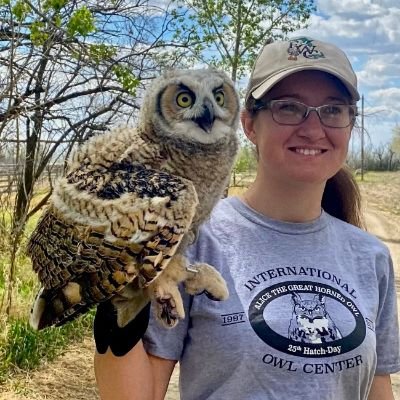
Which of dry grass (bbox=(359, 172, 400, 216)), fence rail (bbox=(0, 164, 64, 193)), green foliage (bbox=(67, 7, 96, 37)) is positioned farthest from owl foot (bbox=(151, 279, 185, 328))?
dry grass (bbox=(359, 172, 400, 216))

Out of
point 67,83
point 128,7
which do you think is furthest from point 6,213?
point 128,7

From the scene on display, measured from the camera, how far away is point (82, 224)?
1904 mm

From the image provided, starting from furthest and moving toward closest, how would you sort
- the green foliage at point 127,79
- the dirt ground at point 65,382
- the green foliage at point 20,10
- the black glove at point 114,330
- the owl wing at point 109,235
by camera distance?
the green foliage at point 127,79 → the green foliage at point 20,10 → the dirt ground at point 65,382 → the black glove at point 114,330 → the owl wing at point 109,235

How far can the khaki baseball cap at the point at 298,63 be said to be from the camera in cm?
222

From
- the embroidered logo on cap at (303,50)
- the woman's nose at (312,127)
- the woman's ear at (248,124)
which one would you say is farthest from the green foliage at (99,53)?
the woman's nose at (312,127)

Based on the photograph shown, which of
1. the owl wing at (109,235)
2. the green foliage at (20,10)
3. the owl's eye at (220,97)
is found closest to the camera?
the owl wing at (109,235)

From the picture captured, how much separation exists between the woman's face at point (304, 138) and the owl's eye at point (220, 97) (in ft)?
0.51

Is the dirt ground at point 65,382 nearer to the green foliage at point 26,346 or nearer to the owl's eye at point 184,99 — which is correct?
the green foliage at point 26,346

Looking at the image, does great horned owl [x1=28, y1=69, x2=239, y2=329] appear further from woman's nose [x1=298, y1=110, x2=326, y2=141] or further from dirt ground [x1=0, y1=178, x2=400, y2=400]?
dirt ground [x1=0, y1=178, x2=400, y2=400]

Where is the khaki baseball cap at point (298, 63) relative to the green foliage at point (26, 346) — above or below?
above

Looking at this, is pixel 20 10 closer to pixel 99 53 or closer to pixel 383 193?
pixel 99 53

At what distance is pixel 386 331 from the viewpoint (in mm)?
2436

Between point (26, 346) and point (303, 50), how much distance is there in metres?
4.72

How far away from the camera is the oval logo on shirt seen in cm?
207
